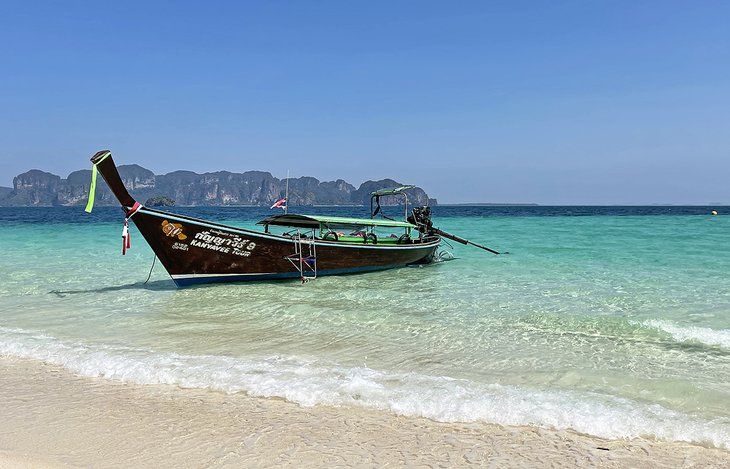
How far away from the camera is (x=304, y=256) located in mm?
14898

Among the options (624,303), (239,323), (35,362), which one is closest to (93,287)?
(239,323)

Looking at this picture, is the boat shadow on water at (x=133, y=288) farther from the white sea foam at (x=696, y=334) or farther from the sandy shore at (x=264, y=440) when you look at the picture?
the white sea foam at (x=696, y=334)

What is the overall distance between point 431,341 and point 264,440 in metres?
4.19

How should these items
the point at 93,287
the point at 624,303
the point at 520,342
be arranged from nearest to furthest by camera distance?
the point at 520,342, the point at 624,303, the point at 93,287

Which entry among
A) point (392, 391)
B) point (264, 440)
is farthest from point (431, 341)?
point (264, 440)

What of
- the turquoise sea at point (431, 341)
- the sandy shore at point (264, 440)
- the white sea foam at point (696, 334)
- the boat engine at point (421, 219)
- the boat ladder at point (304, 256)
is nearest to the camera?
the sandy shore at point (264, 440)

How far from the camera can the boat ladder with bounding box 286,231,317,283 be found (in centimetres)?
1468

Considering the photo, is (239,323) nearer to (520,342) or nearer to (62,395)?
(62,395)

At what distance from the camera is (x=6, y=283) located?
46.1ft

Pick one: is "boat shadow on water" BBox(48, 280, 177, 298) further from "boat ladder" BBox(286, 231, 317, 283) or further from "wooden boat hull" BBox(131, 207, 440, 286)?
"boat ladder" BBox(286, 231, 317, 283)

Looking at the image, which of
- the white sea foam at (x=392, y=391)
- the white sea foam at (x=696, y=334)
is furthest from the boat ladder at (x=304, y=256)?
the white sea foam at (x=696, y=334)

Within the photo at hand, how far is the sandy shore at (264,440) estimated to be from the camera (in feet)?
12.8

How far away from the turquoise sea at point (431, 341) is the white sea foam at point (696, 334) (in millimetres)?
31

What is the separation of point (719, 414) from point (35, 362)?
26.5 feet
